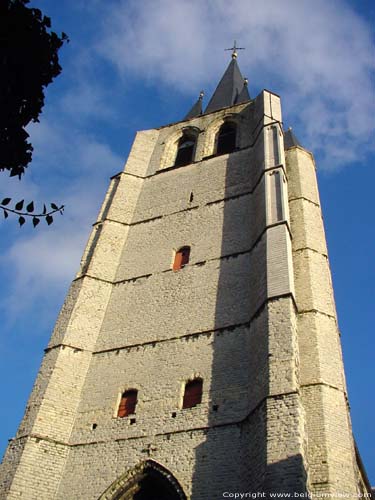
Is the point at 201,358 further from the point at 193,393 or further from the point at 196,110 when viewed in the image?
the point at 196,110

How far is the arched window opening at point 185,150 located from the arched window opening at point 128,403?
911cm

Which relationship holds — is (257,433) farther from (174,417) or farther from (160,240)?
(160,240)

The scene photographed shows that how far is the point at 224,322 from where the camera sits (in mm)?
11328

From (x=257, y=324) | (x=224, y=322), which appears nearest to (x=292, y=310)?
(x=257, y=324)

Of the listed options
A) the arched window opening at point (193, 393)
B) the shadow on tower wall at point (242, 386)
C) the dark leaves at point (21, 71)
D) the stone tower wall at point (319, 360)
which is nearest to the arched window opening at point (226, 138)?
the stone tower wall at point (319, 360)

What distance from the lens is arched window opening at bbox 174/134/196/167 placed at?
18.9m

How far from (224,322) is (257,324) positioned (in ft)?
3.29

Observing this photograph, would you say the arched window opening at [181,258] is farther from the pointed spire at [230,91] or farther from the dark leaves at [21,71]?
the pointed spire at [230,91]

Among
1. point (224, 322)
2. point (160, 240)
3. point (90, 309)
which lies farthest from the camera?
point (160, 240)

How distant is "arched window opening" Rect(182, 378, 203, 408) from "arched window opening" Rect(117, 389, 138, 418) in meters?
1.04

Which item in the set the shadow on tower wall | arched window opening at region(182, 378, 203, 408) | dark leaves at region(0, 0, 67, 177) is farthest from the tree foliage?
arched window opening at region(182, 378, 203, 408)

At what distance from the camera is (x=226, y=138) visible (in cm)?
1917

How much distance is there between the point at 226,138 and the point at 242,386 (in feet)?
36.9

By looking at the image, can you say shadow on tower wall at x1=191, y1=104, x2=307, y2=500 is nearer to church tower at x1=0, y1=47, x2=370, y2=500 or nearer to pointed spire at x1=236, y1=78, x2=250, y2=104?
church tower at x1=0, y1=47, x2=370, y2=500
